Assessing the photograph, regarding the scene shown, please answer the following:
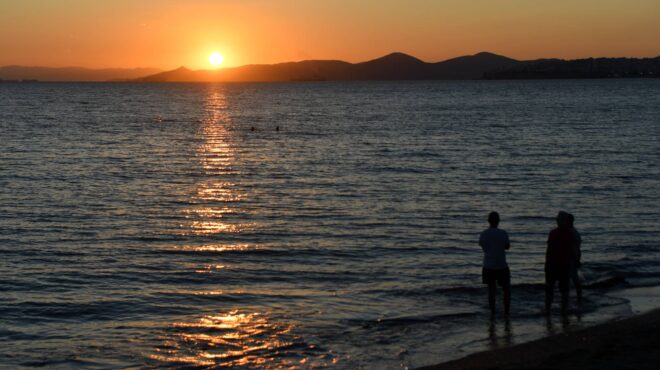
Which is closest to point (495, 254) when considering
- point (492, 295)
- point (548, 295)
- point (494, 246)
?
point (494, 246)

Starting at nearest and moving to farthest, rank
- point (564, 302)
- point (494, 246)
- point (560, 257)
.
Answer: point (494, 246) → point (560, 257) → point (564, 302)

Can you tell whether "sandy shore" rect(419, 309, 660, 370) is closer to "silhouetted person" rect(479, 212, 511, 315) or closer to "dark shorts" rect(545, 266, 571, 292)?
"dark shorts" rect(545, 266, 571, 292)

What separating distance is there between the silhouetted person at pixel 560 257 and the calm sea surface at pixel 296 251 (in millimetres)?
639

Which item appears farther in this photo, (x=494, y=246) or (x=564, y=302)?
(x=564, y=302)

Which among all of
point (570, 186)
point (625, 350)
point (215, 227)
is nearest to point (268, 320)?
point (625, 350)

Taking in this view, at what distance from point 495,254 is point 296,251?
7430mm

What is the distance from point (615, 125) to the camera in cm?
6975

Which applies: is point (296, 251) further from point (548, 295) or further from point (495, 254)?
point (548, 295)

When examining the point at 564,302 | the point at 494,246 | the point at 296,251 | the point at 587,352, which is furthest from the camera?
the point at 296,251

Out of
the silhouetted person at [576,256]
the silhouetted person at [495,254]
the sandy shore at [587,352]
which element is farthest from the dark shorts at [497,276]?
the sandy shore at [587,352]

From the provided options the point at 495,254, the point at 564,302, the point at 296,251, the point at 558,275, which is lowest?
the point at 296,251

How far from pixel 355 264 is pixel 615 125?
5555 cm

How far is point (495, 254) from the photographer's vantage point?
14.7 m

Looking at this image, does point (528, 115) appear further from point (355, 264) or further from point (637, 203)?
point (355, 264)
